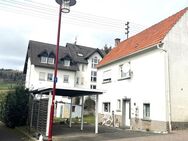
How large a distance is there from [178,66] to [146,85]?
267 cm

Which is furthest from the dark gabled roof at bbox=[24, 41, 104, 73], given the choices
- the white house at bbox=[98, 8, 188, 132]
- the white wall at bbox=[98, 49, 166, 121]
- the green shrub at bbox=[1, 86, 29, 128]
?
the white house at bbox=[98, 8, 188, 132]

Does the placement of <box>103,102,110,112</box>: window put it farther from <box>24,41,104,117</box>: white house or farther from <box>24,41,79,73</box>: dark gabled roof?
<box>24,41,79,73</box>: dark gabled roof

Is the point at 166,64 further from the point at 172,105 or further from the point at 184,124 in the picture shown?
the point at 184,124

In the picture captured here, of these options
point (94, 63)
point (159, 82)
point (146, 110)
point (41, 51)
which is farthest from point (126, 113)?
point (94, 63)

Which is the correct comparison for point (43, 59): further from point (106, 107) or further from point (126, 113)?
point (126, 113)

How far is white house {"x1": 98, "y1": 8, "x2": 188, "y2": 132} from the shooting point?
19.8m

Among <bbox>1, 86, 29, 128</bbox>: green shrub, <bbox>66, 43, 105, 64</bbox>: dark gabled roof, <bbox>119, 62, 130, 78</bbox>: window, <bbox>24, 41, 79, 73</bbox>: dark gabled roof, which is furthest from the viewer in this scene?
<bbox>66, 43, 105, 64</bbox>: dark gabled roof

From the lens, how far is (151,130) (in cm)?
2048

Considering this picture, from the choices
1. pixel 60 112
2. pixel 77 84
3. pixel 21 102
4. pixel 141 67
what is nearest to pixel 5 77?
pixel 77 84

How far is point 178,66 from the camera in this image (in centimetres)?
2081

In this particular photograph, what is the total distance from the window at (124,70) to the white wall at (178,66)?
4.90 meters

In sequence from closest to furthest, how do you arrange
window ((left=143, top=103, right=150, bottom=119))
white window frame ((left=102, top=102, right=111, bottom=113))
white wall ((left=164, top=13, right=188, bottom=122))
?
white wall ((left=164, top=13, right=188, bottom=122)) < window ((left=143, top=103, right=150, bottom=119)) < white window frame ((left=102, top=102, right=111, bottom=113))

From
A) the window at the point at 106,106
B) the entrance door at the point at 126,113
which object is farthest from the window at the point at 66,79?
the entrance door at the point at 126,113

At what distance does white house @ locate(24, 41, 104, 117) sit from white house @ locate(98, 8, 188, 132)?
22.8 m
